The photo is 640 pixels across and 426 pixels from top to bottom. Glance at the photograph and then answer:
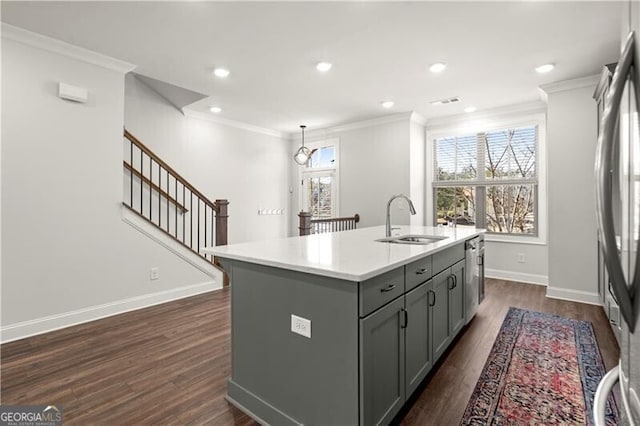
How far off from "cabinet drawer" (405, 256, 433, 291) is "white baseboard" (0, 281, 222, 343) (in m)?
3.22

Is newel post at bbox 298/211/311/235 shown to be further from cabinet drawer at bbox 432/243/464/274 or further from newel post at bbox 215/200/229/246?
cabinet drawer at bbox 432/243/464/274

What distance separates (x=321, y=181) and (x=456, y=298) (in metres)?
4.66

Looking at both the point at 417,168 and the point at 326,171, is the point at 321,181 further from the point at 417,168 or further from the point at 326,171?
the point at 417,168

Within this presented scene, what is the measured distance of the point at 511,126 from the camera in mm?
5113

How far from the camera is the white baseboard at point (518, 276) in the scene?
4918mm

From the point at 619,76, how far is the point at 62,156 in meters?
3.99

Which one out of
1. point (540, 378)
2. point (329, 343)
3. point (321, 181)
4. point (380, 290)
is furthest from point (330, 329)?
point (321, 181)

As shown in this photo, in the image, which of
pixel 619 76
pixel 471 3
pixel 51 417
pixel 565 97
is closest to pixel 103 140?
pixel 51 417

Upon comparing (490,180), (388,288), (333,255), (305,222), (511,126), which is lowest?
(388,288)

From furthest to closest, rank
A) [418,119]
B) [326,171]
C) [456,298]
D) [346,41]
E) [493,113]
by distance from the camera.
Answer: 1. [326,171]
2. [418,119]
3. [493,113]
4. [346,41]
5. [456,298]

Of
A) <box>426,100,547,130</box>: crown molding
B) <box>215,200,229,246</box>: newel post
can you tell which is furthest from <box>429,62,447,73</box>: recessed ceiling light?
<box>215,200,229,246</box>: newel post

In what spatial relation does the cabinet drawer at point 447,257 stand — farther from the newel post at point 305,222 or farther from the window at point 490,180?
the newel post at point 305,222

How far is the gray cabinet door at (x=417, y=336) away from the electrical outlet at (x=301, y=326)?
0.57 m

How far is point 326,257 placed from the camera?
5.98ft
